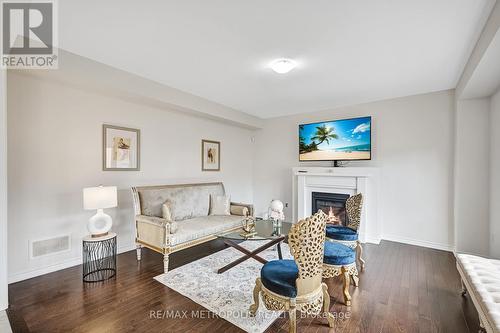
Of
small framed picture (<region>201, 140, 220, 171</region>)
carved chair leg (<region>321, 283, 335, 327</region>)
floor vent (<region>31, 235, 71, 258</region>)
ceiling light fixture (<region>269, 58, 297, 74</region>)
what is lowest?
carved chair leg (<region>321, 283, 335, 327</region>)

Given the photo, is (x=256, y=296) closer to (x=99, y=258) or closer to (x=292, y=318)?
(x=292, y=318)

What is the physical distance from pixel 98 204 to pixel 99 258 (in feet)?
2.96

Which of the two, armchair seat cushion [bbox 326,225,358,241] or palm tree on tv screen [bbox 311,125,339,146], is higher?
palm tree on tv screen [bbox 311,125,339,146]

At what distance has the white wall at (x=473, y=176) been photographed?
3293 mm

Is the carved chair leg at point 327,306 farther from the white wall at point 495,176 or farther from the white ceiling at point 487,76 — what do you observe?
the white wall at point 495,176

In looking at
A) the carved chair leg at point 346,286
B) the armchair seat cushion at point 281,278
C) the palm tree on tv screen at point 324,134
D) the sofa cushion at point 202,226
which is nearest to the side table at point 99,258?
the sofa cushion at point 202,226

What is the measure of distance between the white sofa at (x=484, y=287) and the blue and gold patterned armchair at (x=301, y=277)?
41.5 inches

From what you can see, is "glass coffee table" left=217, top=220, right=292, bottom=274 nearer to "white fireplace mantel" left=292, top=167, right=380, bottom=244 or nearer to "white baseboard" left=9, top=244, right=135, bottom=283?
"white fireplace mantel" left=292, top=167, right=380, bottom=244

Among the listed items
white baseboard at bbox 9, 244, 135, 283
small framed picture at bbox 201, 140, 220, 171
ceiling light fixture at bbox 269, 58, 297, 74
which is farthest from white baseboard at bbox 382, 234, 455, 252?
white baseboard at bbox 9, 244, 135, 283

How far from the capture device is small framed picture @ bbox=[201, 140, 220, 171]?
16.3 feet

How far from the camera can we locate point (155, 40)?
7.88ft

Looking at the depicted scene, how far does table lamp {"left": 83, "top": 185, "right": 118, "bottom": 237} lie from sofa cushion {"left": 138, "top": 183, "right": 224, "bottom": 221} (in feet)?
2.00

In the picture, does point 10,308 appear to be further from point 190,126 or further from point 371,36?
point 371,36

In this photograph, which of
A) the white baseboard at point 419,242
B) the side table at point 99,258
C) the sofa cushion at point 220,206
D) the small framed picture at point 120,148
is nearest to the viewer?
the side table at point 99,258
